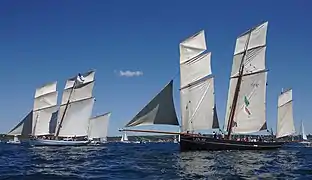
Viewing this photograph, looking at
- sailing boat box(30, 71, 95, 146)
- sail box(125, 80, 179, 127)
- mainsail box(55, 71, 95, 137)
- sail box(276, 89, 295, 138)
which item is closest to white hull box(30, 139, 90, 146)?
sailing boat box(30, 71, 95, 146)

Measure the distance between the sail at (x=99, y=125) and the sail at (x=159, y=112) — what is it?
67252 mm

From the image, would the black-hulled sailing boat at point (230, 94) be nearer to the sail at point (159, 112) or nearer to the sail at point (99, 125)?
the sail at point (159, 112)

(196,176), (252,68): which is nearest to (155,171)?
(196,176)

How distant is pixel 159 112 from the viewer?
64.8 meters

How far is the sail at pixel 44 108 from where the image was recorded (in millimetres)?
127562

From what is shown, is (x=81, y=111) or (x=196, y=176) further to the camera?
(x=81, y=111)

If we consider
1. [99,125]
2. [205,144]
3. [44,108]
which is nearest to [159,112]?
[205,144]

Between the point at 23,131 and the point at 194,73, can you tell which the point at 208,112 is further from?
the point at 23,131

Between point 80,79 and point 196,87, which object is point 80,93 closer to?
point 80,79

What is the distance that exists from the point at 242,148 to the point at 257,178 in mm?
44725

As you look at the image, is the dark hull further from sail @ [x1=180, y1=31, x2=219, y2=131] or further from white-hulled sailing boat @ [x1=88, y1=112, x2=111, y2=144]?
white-hulled sailing boat @ [x1=88, y1=112, x2=111, y2=144]

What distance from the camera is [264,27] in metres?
84.5

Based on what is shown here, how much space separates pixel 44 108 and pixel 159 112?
7501 centimetres

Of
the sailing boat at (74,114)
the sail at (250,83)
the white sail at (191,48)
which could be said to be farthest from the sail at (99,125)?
the white sail at (191,48)
